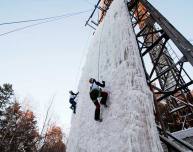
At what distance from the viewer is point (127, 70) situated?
4684 mm

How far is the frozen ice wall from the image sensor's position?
3.59 meters

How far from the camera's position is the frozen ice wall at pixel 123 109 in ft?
11.8

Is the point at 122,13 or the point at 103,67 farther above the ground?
the point at 122,13

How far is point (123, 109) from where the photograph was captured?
4.27 meters

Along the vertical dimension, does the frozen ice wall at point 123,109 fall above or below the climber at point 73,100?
below

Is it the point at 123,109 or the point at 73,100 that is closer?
the point at 123,109

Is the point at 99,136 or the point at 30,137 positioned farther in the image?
the point at 30,137

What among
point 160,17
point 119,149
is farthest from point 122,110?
point 160,17

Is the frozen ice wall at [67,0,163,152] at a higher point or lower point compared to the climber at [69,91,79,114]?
lower

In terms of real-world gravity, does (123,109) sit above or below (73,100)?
below

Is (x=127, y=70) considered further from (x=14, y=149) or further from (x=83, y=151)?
(x=14, y=149)

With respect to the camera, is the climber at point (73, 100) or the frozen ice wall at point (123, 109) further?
the climber at point (73, 100)

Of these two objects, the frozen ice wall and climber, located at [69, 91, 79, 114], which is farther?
climber, located at [69, 91, 79, 114]

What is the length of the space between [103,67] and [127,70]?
206 cm
